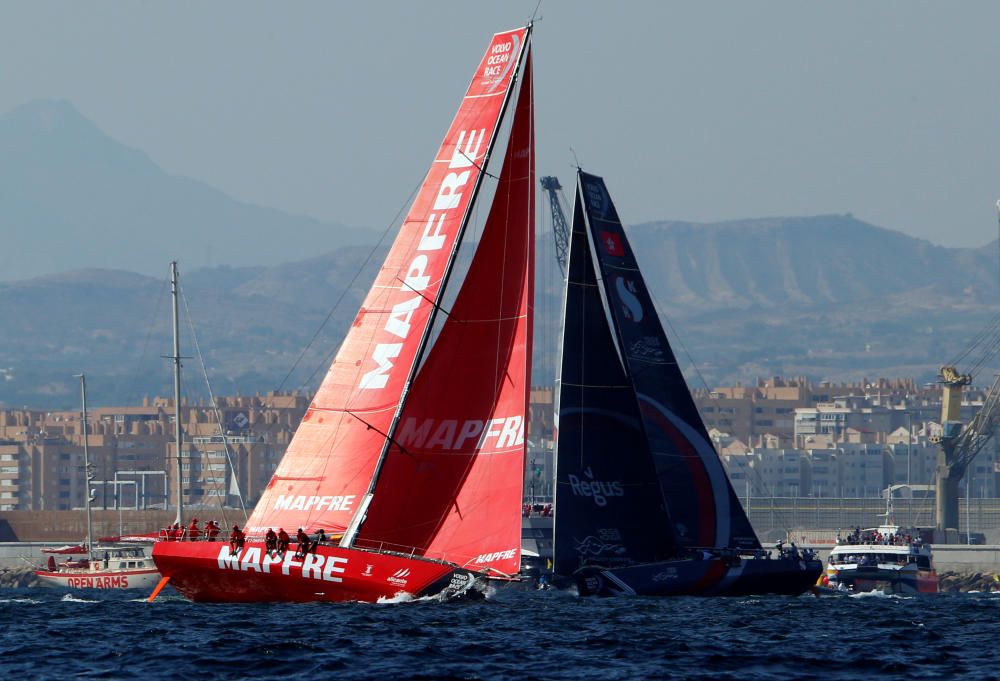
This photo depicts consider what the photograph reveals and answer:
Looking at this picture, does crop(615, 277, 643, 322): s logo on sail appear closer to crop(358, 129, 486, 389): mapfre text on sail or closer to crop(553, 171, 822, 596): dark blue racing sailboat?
crop(553, 171, 822, 596): dark blue racing sailboat

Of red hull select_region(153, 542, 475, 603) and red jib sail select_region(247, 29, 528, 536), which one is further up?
red jib sail select_region(247, 29, 528, 536)

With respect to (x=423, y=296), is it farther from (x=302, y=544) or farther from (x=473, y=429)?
(x=302, y=544)

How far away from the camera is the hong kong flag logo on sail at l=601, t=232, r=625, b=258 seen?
4656 centimetres

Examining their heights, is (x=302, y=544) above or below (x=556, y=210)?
below

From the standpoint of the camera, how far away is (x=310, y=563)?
34062 mm

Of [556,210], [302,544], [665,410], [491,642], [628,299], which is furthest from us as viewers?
[556,210]

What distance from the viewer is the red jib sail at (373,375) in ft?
115

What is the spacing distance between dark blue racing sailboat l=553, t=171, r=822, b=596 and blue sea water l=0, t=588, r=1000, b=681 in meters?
2.38

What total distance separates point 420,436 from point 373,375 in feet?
4.66

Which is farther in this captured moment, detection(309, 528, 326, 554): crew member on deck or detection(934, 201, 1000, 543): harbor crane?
detection(934, 201, 1000, 543): harbor crane

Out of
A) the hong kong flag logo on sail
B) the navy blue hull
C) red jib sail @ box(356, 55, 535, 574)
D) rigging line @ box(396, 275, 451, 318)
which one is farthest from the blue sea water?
the hong kong flag logo on sail

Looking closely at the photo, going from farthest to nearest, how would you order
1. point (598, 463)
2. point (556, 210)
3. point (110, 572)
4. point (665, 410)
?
point (556, 210), point (110, 572), point (665, 410), point (598, 463)

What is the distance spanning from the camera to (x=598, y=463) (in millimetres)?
42375

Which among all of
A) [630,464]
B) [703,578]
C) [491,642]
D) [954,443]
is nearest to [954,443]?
Answer: [954,443]
